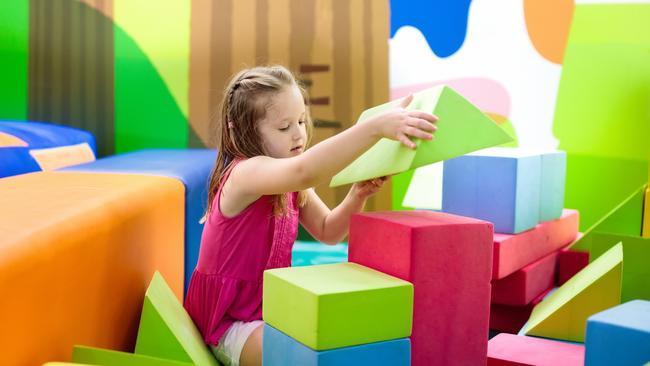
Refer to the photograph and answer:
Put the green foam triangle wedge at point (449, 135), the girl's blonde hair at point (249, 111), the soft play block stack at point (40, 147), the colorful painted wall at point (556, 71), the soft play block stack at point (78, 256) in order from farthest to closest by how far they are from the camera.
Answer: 1. the colorful painted wall at point (556, 71)
2. the soft play block stack at point (40, 147)
3. the girl's blonde hair at point (249, 111)
4. the green foam triangle wedge at point (449, 135)
5. the soft play block stack at point (78, 256)

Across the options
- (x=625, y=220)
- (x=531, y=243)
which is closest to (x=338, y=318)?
(x=531, y=243)

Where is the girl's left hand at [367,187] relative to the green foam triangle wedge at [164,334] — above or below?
above

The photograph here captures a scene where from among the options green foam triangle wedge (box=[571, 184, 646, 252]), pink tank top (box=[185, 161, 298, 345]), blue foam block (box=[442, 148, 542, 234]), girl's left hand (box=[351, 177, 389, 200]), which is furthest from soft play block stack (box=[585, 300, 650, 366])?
green foam triangle wedge (box=[571, 184, 646, 252])

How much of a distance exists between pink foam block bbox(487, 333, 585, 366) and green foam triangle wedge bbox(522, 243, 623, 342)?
1.7 inches

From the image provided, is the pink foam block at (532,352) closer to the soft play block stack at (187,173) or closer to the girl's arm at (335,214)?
the girl's arm at (335,214)

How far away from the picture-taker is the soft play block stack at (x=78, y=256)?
928 millimetres

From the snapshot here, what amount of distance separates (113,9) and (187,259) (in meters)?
1.33

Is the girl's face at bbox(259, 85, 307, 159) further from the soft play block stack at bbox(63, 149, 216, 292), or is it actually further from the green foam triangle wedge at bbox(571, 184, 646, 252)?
the green foam triangle wedge at bbox(571, 184, 646, 252)

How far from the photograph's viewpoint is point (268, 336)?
3.82 feet

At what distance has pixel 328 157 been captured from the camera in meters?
1.23

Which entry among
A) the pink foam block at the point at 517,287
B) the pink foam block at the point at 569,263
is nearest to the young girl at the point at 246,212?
the pink foam block at the point at 517,287

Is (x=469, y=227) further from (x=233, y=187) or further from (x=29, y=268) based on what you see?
(x=29, y=268)

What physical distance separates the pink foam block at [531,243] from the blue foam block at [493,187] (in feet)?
0.14

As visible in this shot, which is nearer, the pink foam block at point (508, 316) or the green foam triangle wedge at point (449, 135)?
the green foam triangle wedge at point (449, 135)
